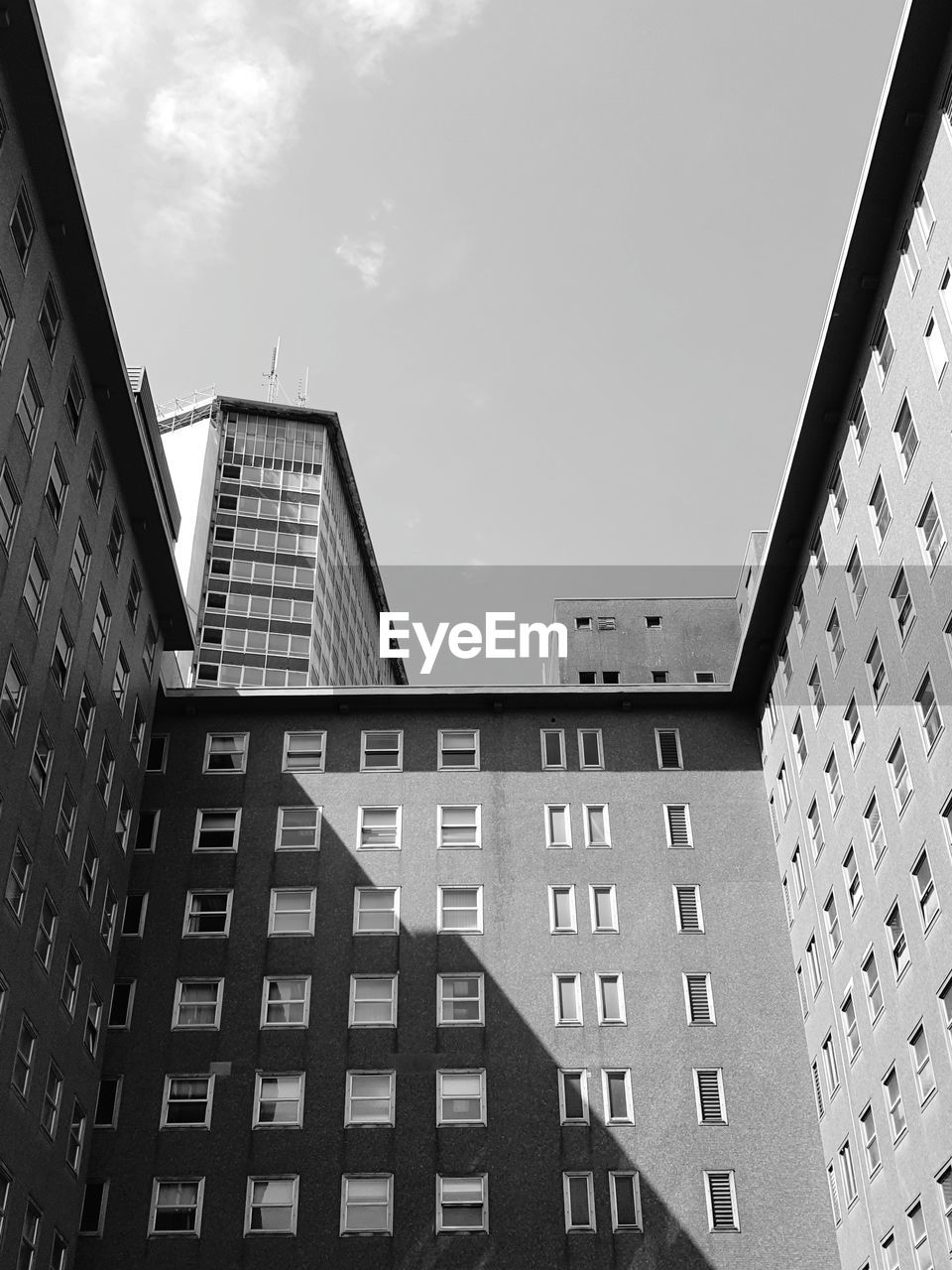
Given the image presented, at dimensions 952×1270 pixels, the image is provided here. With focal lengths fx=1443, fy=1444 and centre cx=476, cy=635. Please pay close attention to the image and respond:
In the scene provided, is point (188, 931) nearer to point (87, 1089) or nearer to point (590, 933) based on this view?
point (87, 1089)

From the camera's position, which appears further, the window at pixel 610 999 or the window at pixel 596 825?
the window at pixel 596 825

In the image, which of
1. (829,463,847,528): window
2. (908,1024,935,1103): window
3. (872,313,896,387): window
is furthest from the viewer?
(829,463,847,528): window

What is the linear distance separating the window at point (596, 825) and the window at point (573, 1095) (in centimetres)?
901

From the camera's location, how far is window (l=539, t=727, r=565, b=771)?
57.5m

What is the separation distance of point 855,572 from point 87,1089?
2986 cm

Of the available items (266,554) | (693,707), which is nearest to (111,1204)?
(693,707)

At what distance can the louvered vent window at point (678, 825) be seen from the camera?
55.2m

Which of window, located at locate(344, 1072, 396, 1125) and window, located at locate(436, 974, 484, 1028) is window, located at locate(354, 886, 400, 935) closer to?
window, located at locate(436, 974, 484, 1028)

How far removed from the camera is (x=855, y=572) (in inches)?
1780

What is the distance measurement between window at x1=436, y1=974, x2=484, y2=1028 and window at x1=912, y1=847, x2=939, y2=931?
1783cm

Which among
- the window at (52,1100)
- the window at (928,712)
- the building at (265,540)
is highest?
the building at (265,540)

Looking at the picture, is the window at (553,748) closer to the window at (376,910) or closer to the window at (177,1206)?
the window at (376,910)

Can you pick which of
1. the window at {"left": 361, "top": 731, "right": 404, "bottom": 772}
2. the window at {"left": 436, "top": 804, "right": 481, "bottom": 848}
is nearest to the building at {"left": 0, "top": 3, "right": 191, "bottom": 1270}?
the window at {"left": 361, "top": 731, "right": 404, "bottom": 772}

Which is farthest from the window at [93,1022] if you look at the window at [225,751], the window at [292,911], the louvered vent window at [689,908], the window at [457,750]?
the louvered vent window at [689,908]
